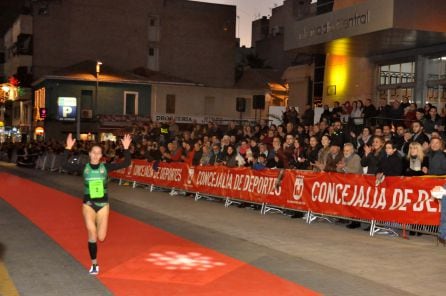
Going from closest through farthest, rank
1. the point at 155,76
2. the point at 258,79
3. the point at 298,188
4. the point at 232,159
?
the point at 298,188
the point at 232,159
the point at 155,76
the point at 258,79

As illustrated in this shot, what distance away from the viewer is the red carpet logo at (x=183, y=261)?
9039 mm

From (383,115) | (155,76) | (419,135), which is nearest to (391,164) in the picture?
(419,135)

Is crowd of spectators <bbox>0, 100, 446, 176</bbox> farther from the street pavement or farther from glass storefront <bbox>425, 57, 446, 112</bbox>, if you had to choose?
glass storefront <bbox>425, 57, 446, 112</bbox>

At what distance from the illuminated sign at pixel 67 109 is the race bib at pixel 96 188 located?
1707 inches

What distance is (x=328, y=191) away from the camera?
13656mm

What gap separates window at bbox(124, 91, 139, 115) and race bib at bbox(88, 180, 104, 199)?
45473 millimetres

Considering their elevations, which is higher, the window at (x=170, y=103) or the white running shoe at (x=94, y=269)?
the window at (x=170, y=103)

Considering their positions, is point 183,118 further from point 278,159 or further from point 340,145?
point 278,159

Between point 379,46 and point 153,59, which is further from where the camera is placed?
point 153,59

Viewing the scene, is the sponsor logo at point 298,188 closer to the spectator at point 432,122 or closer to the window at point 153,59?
the spectator at point 432,122

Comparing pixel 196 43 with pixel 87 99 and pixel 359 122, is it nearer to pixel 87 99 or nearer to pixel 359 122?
pixel 87 99

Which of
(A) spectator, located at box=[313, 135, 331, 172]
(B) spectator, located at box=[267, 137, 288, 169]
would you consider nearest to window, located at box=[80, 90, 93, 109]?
(B) spectator, located at box=[267, 137, 288, 169]

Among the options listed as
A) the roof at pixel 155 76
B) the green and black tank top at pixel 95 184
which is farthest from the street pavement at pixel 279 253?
the roof at pixel 155 76

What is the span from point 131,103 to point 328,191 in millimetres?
41789
